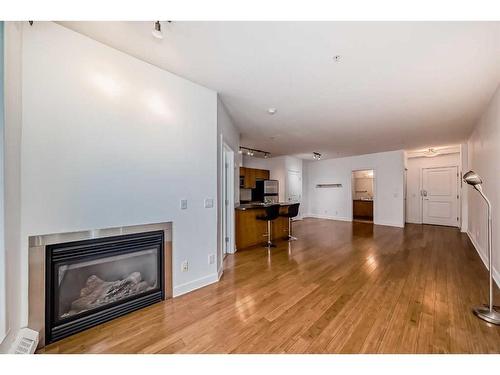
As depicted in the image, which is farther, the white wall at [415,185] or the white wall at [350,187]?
the white wall at [415,185]

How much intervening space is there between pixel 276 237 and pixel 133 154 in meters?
3.99

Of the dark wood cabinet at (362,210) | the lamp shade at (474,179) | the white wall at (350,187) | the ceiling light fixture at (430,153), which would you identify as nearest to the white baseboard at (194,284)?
the lamp shade at (474,179)

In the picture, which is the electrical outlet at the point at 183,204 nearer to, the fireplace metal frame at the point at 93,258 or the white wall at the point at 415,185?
the fireplace metal frame at the point at 93,258

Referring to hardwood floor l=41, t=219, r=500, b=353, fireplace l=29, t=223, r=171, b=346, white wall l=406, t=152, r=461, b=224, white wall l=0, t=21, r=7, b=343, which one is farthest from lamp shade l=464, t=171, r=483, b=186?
white wall l=406, t=152, r=461, b=224

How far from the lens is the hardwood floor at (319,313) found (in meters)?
1.61

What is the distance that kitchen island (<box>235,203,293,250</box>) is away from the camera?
4359 mm

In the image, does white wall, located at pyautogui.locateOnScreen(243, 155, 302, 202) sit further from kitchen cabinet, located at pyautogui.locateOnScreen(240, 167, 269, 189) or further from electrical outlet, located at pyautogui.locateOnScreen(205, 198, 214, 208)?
electrical outlet, located at pyautogui.locateOnScreen(205, 198, 214, 208)

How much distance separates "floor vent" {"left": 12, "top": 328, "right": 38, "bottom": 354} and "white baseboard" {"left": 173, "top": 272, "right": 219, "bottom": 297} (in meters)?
1.12

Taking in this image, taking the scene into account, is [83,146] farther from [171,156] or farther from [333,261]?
[333,261]

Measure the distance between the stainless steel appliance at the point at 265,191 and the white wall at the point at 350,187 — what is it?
97.1 inches

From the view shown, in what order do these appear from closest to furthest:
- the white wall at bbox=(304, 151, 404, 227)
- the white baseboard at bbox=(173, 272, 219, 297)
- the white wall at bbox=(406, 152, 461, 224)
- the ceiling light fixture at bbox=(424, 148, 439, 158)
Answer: the white baseboard at bbox=(173, 272, 219, 297)
the ceiling light fixture at bbox=(424, 148, 439, 158)
the white wall at bbox=(304, 151, 404, 227)
the white wall at bbox=(406, 152, 461, 224)

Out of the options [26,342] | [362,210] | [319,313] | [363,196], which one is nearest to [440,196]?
[362,210]
